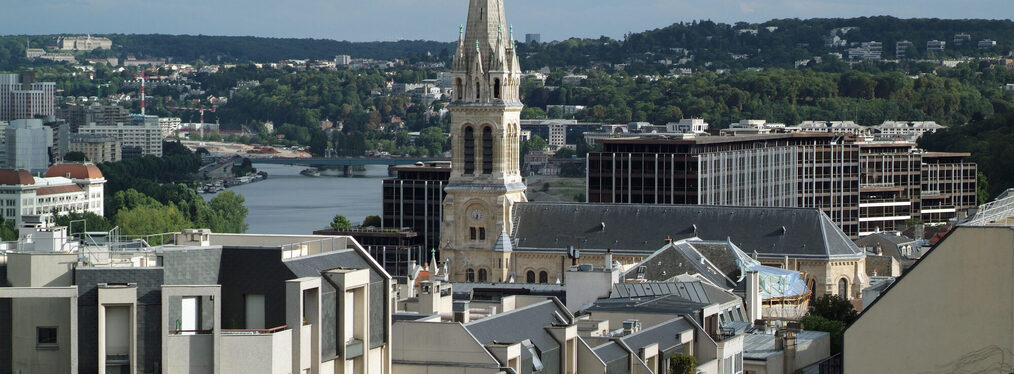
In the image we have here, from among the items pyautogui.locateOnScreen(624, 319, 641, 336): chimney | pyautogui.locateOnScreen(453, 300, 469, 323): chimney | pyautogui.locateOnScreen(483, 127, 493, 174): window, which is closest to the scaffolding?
pyautogui.locateOnScreen(453, 300, 469, 323): chimney

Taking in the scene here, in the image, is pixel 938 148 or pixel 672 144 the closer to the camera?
pixel 672 144

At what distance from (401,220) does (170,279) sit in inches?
4332

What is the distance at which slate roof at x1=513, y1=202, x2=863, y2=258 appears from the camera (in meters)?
82.6

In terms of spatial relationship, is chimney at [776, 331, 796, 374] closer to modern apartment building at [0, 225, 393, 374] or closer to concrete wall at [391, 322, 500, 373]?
concrete wall at [391, 322, 500, 373]

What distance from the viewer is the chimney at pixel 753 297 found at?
6178 cm

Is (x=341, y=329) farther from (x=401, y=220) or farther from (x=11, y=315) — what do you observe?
(x=401, y=220)

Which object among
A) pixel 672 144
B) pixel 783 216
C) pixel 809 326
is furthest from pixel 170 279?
pixel 672 144

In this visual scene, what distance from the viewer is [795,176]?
143 meters

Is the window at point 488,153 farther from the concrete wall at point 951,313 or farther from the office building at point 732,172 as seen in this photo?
the concrete wall at point 951,313

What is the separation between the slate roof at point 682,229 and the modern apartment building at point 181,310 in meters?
53.7

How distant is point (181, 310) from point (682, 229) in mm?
58165

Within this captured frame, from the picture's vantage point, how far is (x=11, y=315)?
26.0 metres

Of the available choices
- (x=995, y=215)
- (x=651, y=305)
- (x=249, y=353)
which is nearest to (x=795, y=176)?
(x=651, y=305)

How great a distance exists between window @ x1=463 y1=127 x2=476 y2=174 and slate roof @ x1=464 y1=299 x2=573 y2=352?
1988 inches
